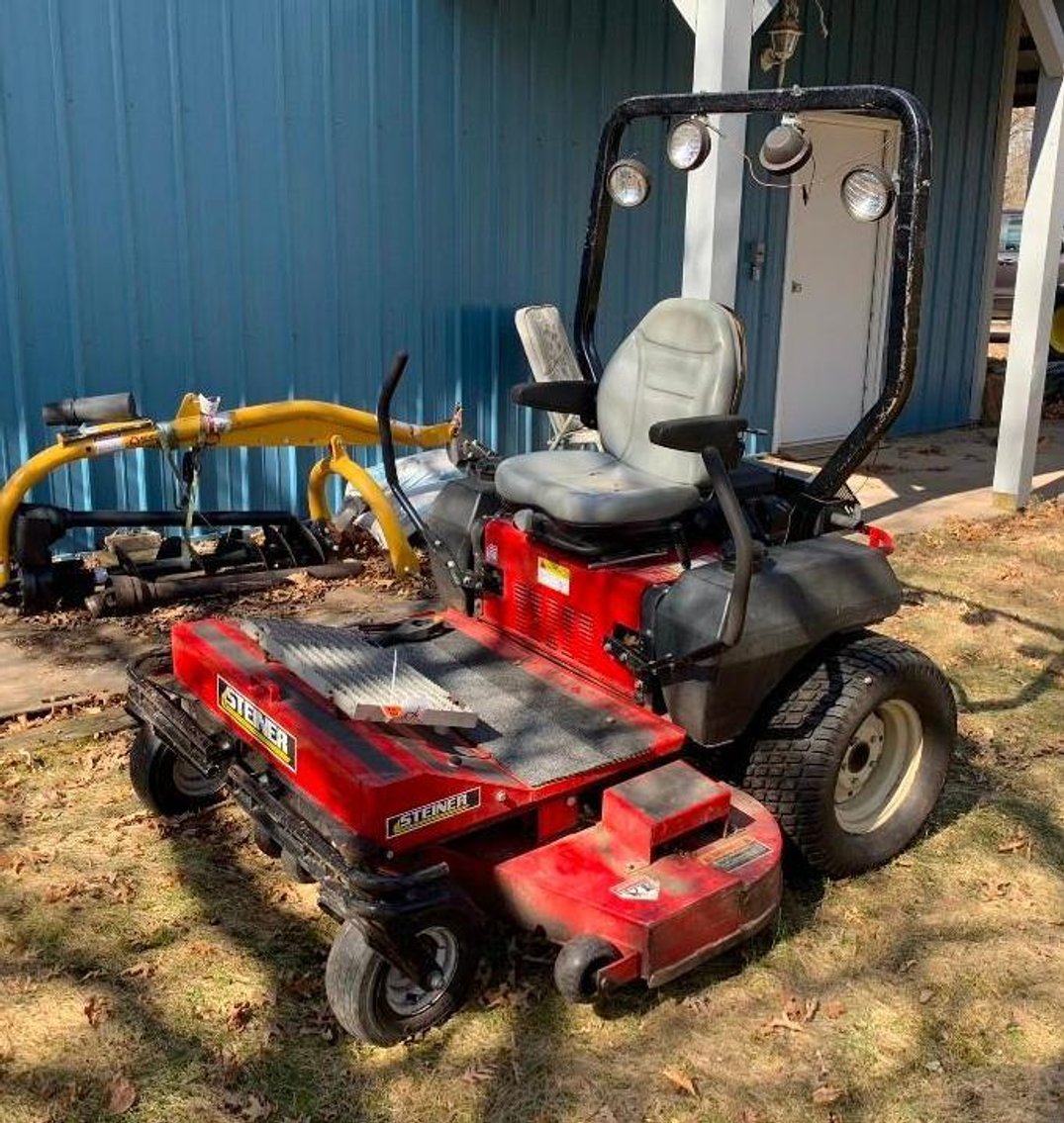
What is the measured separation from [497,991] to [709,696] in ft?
2.82

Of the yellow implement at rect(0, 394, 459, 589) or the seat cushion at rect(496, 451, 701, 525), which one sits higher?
the seat cushion at rect(496, 451, 701, 525)

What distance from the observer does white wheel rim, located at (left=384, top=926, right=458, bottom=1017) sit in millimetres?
2639

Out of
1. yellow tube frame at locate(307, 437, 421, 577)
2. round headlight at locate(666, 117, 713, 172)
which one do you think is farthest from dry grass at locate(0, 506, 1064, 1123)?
round headlight at locate(666, 117, 713, 172)

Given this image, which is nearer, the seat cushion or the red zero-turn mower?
the red zero-turn mower

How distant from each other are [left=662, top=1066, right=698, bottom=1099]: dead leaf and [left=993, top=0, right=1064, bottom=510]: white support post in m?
5.88

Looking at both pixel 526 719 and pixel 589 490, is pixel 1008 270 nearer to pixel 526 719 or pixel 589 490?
pixel 589 490

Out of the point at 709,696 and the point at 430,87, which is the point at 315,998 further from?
the point at 430,87

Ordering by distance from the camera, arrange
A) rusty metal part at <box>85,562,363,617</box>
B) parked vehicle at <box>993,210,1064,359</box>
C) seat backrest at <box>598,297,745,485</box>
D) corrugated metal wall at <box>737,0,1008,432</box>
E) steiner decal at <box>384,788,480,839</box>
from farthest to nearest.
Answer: parked vehicle at <box>993,210,1064,359</box>
corrugated metal wall at <box>737,0,1008,432</box>
rusty metal part at <box>85,562,363,617</box>
seat backrest at <box>598,297,745,485</box>
steiner decal at <box>384,788,480,839</box>

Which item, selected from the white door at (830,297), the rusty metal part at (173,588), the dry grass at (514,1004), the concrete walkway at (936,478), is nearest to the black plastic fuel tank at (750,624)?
the dry grass at (514,1004)

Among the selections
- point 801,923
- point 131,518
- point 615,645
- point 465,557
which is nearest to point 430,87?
point 131,518

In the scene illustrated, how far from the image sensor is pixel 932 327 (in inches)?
406

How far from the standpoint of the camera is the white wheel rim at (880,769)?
11.2 ft

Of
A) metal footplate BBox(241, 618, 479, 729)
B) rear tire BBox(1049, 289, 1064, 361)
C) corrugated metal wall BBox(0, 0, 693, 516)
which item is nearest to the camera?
metal footplate BBox(241, 618, 479, 729)

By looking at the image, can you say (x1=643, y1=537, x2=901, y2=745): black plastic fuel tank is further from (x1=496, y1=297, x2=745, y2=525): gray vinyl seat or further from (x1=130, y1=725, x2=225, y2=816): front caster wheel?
(x1=130, y1=725, x2=225, y2=816): front caster wheel
